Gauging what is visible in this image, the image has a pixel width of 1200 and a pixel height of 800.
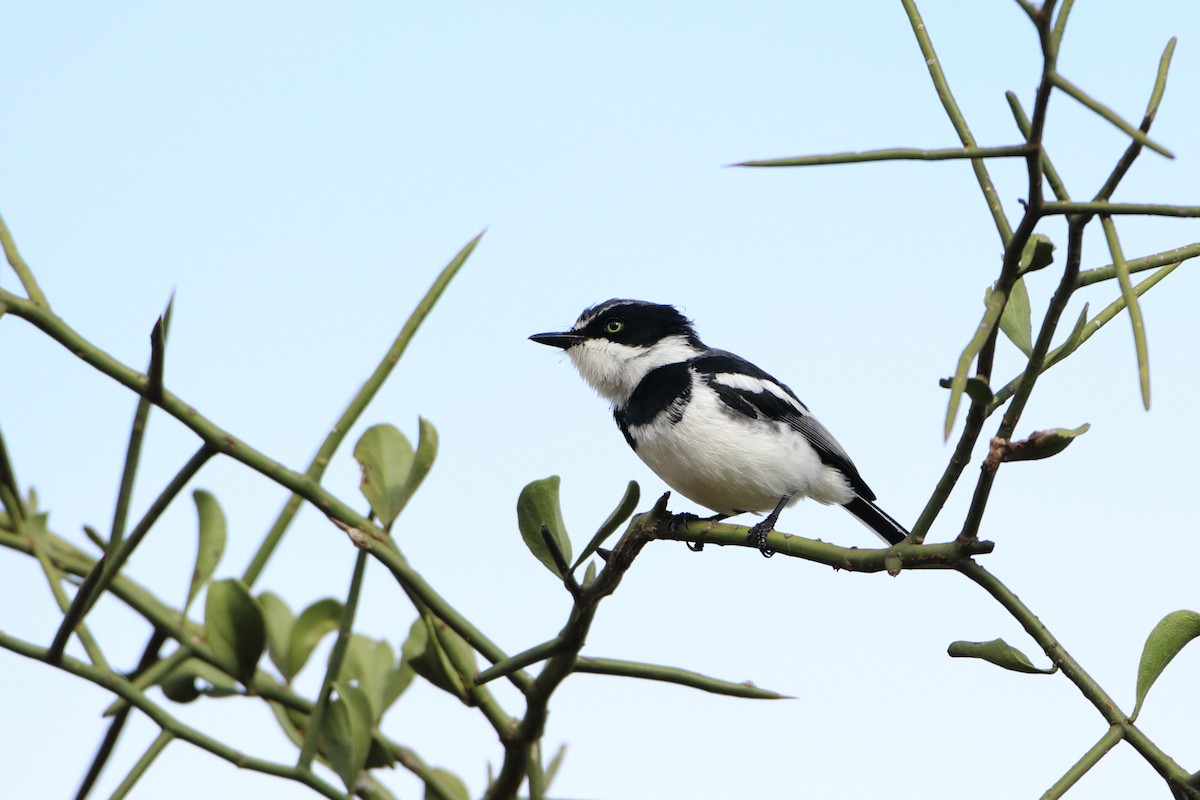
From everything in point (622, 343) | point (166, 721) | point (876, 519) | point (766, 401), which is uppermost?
point (622, 343)

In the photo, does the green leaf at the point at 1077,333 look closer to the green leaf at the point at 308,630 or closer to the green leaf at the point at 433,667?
the green leaf at the point at 433,667

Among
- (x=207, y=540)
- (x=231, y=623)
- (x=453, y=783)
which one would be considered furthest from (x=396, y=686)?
(x=207, y=540)

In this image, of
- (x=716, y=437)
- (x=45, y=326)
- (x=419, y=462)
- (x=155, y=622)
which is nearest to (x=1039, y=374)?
(x=419, y=462)

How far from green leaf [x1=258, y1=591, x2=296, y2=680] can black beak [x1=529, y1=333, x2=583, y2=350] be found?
273cm

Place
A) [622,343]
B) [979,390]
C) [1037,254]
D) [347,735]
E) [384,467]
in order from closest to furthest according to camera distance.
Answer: [979,390] → [1037,254] → [347,735] → [384,467] → [622,343]

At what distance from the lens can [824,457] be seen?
5.07m

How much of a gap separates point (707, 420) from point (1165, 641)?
2.85 metres

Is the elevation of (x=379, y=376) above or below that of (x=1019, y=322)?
above

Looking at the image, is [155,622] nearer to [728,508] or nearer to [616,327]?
[728,508]

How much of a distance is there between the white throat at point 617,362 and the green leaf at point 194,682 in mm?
2877

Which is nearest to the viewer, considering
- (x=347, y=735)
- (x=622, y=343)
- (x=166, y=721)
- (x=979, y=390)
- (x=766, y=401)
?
(x=979, y=390)

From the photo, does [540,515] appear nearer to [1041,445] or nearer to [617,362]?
[1041,445]

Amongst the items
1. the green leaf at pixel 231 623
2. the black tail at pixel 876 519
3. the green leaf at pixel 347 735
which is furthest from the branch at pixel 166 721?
the black tail at pixel 876 519

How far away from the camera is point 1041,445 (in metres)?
1.52
